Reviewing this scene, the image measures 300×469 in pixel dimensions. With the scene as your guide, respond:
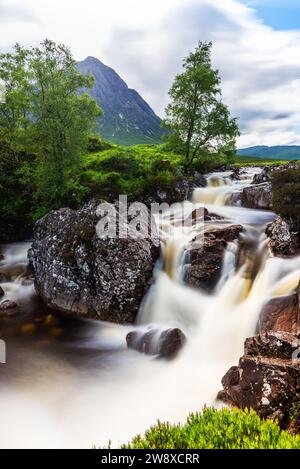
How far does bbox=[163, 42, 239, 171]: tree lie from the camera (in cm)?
3047

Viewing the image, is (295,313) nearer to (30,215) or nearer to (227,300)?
(227,300)


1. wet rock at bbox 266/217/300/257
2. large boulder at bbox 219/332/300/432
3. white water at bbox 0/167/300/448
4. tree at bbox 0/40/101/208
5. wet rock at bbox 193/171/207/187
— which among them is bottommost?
white water at bbox 0/167/300/448

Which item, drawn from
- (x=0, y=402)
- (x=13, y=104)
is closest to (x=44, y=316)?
(x=0, y=402)

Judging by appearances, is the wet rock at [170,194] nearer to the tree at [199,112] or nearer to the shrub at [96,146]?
the tree at [199,112]

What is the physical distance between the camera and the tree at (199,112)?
30469mm

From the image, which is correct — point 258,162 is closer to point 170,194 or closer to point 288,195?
point 170,194

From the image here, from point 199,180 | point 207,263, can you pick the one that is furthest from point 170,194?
point 207,263

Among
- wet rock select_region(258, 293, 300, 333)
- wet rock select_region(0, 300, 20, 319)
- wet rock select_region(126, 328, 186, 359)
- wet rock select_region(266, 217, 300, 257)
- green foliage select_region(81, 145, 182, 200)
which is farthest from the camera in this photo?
green foliage select_region(81, 145, 182, 200)

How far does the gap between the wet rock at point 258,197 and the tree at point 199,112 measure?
862cm

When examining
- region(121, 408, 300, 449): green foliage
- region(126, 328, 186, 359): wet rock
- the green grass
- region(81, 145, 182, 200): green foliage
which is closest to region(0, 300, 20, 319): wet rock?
region(126, 328, 186, 359): wet rock

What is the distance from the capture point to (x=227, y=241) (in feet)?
52.9

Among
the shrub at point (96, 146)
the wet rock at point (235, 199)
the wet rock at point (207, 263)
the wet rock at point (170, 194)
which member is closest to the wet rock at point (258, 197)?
the wet rock at point (235, 199)

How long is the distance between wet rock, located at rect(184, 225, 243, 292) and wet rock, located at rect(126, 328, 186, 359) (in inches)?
122

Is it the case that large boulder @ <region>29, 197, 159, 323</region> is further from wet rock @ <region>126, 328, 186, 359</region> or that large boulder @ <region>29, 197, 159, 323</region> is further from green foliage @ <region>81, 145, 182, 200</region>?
green foliage @ <region>81, 145, 182, 200</region>
